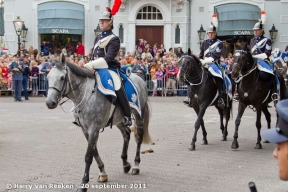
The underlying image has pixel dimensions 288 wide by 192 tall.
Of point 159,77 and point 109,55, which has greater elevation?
point 109,55

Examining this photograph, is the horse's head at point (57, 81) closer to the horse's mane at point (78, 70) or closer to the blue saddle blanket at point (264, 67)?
the horse's mane at point (78, 70)

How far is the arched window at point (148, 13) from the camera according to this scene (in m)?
32.8

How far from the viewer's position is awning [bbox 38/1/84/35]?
3162cm

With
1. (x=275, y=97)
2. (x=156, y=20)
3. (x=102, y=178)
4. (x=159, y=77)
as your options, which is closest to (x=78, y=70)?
(x=102, y=178)

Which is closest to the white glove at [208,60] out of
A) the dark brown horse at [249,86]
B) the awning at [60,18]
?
the dark brown horse at [249,86]

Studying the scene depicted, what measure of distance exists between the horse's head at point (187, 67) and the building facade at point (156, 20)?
2049cm

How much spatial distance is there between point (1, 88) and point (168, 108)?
926 centimetres

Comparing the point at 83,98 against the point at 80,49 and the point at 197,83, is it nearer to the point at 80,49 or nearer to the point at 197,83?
the point at 197,83

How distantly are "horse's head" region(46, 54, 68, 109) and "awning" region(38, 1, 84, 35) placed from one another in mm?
24306

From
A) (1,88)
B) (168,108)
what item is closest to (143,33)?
(1,88)

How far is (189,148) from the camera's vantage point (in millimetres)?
11688

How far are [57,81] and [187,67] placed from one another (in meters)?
4.64

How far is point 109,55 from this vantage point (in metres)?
8.46

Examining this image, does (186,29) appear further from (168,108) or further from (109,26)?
(109,26)
